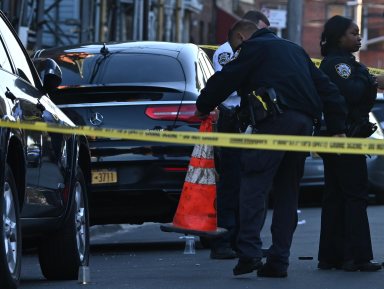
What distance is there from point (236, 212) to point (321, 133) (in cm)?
139

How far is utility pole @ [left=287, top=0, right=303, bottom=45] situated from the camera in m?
28.3

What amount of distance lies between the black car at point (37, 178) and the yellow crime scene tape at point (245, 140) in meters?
0.25

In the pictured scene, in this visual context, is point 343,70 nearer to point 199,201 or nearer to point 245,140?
point 199,201

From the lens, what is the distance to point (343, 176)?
9625mm

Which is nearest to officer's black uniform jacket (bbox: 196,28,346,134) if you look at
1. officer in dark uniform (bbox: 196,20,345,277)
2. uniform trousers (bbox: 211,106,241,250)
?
officer in dark uniform (bbox: 196,20,345,277)

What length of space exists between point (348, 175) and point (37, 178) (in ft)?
8.08

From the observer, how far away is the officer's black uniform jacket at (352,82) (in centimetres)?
964

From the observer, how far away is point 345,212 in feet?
32.2

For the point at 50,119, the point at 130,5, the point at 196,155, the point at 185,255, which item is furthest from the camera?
the point at 130,5

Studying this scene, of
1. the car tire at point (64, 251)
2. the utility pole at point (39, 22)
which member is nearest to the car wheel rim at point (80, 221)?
the car tire at point (64, 251)

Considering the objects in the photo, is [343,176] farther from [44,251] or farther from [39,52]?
[39,52]

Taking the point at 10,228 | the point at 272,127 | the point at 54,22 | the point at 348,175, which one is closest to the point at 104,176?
the point at 348,175

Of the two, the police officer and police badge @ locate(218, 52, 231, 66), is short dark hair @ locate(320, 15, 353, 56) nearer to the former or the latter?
the police officer

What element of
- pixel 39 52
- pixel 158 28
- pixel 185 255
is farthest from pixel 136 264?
pixel 158 28
